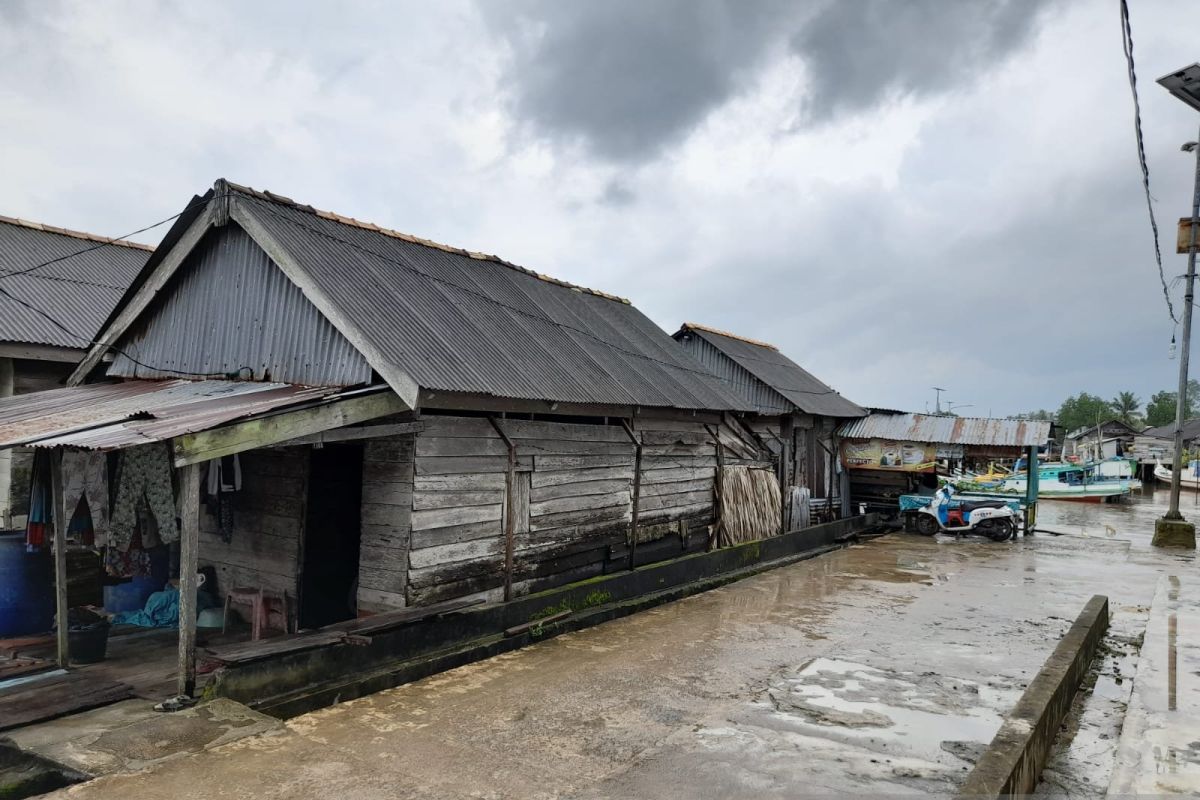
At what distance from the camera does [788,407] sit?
2012 centimetres

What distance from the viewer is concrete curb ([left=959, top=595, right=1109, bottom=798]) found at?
15.6 feet

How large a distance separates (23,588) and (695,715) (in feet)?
26.0

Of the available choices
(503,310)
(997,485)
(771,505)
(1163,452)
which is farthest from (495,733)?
(1163,452)

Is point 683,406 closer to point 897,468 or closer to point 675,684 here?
point 675,684

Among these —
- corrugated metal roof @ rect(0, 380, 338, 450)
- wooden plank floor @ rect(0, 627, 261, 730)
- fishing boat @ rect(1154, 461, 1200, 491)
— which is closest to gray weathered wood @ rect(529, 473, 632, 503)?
corrugated metal roof @ rect(0, 380, 338, 450)

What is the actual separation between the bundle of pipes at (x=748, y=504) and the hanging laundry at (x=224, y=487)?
9078mm

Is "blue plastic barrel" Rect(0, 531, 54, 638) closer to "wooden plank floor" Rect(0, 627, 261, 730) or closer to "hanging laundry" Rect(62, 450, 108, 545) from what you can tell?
"wooden plank floor" Rect(0, 627, 261, 730)

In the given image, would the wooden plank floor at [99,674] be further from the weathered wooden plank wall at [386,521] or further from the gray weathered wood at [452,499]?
the gray weathered wood at [452,499]

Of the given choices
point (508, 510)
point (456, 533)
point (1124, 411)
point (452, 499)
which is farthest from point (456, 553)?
point (1124, 411)

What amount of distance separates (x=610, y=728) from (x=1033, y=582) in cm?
1148

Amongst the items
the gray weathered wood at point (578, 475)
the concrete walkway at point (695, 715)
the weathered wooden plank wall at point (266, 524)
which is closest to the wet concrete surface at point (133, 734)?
the concrete walkway at point (695, 715)

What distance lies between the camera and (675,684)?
8.27 metres

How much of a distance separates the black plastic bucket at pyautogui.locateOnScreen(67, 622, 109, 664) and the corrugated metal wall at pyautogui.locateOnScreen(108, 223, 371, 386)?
10.7 feet

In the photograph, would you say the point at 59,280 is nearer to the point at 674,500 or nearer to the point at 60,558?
the point at 60,558
